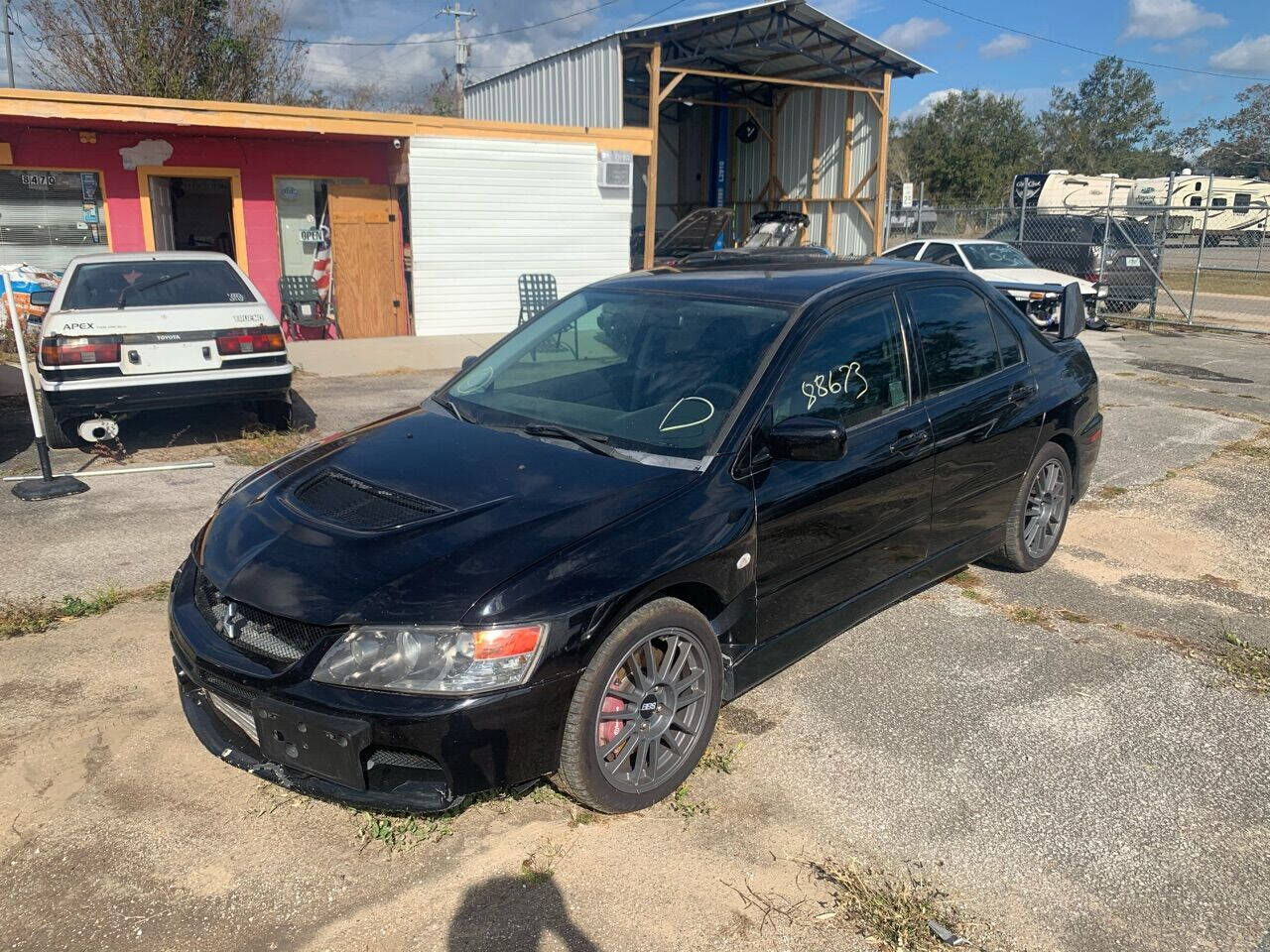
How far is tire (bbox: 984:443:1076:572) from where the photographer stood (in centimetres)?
504

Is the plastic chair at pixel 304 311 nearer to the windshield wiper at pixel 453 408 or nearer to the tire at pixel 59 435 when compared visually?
the tire at pixel 59 435

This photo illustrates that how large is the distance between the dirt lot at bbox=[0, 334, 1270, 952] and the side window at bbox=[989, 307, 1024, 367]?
4.12 feet

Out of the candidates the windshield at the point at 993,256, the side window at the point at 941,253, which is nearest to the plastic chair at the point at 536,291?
the side window at the point at 941,253

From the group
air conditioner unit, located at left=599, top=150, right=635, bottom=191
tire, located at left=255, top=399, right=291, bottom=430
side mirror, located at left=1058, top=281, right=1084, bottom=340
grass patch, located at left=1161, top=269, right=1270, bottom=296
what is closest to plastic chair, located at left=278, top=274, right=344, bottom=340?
air conditioner unit, located at left=599, top=150, right=635, bottom=191

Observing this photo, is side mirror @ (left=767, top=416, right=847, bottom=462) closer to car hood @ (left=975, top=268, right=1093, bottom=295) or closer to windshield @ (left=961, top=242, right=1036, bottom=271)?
car hood @ (left=975, top=268, right=1093, bottom=295)

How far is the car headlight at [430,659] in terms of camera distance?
8.84 feet

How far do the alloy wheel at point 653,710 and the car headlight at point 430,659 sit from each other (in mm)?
367

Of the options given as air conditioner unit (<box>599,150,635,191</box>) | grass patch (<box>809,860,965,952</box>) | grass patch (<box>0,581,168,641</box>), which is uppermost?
air conditioner unit (<box>599,150,635,191</box>)

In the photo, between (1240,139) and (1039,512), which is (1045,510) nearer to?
(1039,512)

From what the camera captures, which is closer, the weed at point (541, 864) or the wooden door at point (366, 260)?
the weed at point (541, 864)

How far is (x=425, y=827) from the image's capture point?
309cm

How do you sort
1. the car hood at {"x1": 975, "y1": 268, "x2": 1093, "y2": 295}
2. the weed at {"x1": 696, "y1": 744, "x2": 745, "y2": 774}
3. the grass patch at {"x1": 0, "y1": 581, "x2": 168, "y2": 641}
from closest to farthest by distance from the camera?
the weed at {"x1": 696, "y1": 744, "x2": 745, "y2": 774} → the grass patch at {"x1": 0, "y1": 581, "x2": 168, "y2": 641} → the car hood at {"x1": 975, "y1": 268, "x2": 1093, "y2": 295}

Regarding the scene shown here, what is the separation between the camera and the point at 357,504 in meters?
3.27

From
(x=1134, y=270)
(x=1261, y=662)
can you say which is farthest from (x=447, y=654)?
(x=1134, y=270)
